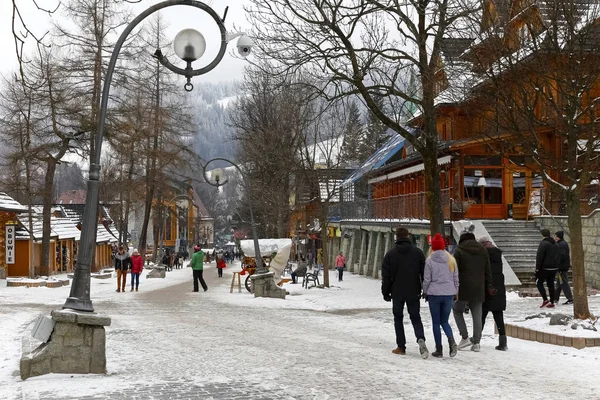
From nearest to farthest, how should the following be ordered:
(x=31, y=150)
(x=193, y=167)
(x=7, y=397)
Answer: (x=7, y=397)
(x=31, y=150)
(x=193, y=167)

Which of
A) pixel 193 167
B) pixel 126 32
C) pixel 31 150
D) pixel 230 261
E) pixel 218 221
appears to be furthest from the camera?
pixel 218 221

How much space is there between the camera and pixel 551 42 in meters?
12.7

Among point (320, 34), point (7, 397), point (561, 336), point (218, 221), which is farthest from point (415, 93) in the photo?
point (218, 221)

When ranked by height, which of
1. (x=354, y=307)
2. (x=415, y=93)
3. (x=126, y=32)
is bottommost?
(x=354, y=307)

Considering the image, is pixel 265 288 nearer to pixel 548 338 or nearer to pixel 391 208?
pixel 391 208

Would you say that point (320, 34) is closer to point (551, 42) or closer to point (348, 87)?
point (348, 87)

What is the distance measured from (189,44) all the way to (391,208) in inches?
989

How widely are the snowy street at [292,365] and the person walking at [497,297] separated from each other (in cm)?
32

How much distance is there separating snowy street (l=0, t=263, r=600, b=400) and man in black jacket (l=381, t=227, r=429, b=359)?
57cm

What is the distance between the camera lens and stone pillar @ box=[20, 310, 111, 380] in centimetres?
911

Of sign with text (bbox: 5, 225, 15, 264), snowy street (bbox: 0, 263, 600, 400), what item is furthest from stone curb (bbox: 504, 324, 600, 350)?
sign with text (bbox: 5, 225, 15, 264)

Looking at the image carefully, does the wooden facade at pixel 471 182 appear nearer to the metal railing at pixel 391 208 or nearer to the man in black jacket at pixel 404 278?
the metal railing at pixel 391 208

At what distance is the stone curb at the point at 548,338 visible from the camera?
11414 millimetres

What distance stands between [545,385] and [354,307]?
43.5 feet
